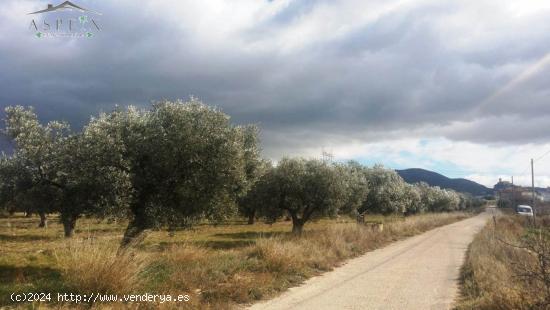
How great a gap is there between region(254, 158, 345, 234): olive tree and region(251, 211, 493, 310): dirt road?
14780 millimetres

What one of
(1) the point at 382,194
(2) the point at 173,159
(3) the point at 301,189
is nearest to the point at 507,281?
(2) the point at 173,159

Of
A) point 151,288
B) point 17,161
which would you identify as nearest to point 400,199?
point 17,161

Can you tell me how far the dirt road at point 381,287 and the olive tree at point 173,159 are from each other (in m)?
4.69

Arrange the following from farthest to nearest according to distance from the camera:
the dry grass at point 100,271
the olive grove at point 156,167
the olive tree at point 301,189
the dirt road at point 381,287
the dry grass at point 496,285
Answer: the olive tree at point 301,189 → the olive grove at point 156,167 → the dirt road at point 381,287 → the dry grass at point 100,271 → the dry grass at point 496,285

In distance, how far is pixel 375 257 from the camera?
18578 millimetres

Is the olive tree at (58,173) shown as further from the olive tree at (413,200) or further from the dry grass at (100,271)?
the olive tree at (413,200)

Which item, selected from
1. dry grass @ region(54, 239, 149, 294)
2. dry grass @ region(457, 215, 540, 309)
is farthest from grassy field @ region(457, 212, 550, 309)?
dry grass @ region(54, 239, 149, 294)

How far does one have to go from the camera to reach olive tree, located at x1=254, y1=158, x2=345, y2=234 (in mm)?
33312

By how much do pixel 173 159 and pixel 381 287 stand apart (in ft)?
24.1

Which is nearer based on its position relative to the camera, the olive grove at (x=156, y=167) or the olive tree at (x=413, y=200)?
the olive grove at (x=156, y=167)

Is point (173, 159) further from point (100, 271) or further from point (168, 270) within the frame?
point (100, 271)

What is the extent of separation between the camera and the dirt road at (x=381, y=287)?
32.3ft

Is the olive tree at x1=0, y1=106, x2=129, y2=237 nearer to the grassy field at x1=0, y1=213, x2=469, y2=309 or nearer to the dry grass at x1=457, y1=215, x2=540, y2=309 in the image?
the grassy field at x1=0, y1=213, x2=469, y2=309

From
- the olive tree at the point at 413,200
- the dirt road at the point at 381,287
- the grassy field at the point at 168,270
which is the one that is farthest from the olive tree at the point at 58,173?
the olive tree at the point at 413,200
